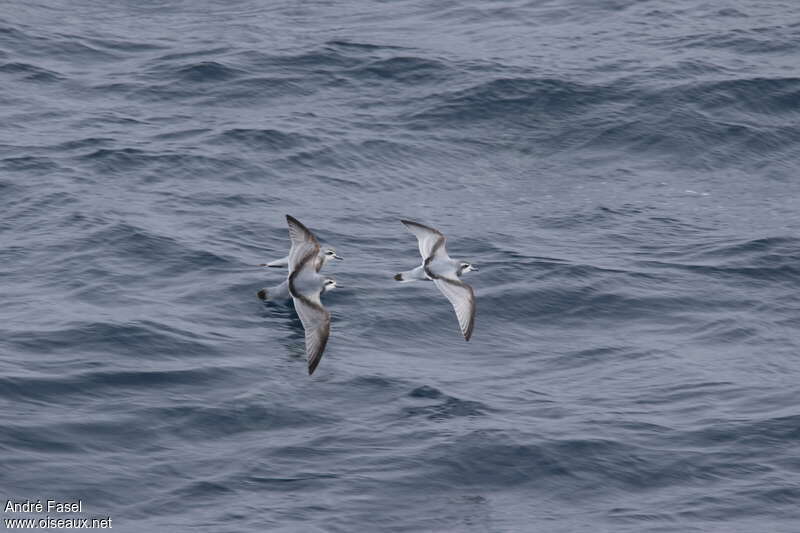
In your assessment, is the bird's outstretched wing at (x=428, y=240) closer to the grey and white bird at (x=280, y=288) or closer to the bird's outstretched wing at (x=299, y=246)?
the grey and white bird at (x=280, y=288)

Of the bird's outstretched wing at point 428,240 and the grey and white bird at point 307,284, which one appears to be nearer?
the grey and white bird at point 307,284

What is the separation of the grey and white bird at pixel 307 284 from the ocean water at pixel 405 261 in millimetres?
645

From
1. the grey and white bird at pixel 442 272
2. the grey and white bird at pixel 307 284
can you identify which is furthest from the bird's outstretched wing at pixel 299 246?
the grey and white bird at pixel 442 272

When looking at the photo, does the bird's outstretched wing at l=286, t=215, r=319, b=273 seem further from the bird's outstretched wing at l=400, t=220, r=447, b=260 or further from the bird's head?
the bird's head

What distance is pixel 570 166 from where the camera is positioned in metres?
30.2

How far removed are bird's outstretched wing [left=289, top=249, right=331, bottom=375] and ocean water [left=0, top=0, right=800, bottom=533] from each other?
1.61 ft

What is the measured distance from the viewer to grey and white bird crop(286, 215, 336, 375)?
71.7 feet

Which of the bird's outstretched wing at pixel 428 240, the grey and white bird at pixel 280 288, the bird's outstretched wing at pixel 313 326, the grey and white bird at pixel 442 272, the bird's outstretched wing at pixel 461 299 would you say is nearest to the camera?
the bird's outstretched wing at pixel 313 326

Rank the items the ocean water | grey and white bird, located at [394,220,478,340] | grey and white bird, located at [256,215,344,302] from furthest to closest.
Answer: grey and white bird, located at [256,215,344,302]
grey and white bird, located at [394,220,478,340]
the ocean water

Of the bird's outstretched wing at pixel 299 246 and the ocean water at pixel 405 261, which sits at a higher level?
the bird's outstretched wing at pixel 299 246

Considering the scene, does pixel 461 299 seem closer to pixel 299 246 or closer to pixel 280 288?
pixel 299 246

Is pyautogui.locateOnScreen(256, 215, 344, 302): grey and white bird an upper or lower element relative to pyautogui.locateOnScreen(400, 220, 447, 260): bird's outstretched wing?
lower

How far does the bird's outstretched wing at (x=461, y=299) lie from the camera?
22.9m

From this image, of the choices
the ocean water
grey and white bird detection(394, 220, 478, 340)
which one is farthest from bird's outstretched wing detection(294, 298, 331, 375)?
grey and white bird detection(394, 220, 478, 340)
